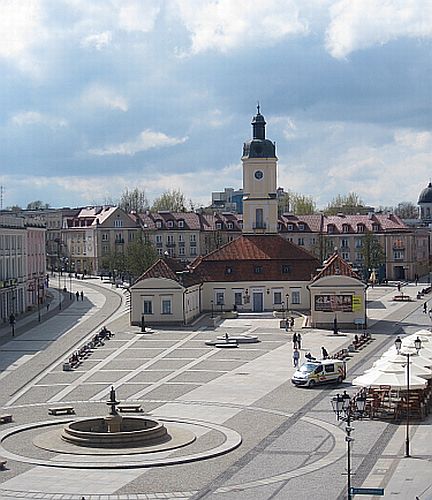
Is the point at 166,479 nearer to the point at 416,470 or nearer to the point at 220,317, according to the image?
the point at 416,470

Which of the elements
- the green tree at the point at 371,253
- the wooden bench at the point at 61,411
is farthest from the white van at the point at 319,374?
the green tree at the point at 371,253

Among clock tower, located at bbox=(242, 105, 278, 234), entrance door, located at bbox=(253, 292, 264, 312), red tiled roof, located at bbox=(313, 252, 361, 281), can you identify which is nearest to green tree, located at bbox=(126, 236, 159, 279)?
clock tower, located at bbox=(242, 105, 278, 234)

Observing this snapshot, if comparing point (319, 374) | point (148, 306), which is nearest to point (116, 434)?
point (319, 374)

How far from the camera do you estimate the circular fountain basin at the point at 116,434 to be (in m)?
35.9

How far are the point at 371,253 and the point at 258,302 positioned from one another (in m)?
47.7

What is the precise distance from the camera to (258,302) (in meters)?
89.7

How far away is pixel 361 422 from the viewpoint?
40438 mm

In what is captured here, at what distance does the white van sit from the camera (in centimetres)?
4900

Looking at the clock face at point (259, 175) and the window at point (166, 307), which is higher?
the clock face at point (259, 175)

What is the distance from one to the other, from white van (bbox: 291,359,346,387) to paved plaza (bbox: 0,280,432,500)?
0.53 meters

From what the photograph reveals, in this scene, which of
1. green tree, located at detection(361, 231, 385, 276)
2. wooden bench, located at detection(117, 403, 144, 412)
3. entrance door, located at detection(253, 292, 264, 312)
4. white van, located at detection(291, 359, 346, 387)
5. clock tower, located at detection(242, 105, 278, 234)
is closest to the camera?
wooden bench, located at detection(117, 403, 144, 412)

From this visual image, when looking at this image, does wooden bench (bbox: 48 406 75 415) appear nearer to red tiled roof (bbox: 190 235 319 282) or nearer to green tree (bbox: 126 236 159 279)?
red tiled roof (bbox: 190 235 319 282)

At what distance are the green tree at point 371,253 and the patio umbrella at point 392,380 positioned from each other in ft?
303

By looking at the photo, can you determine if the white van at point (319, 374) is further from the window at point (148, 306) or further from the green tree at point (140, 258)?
the green tree at point (140, 258)
